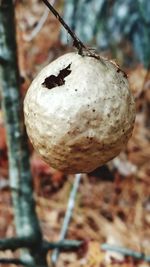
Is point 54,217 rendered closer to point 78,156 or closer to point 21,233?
point 21,233

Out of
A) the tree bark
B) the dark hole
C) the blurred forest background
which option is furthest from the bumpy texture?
the blurred forest background

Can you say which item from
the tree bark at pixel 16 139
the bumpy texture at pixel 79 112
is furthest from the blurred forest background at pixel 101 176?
the bumpy texture at pixel 79 112

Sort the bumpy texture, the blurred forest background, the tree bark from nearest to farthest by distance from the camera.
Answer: the bumpy texture, the tree bark, the blurred forest background

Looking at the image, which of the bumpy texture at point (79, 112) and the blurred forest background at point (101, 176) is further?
the blurred forest background at point (101, 176)

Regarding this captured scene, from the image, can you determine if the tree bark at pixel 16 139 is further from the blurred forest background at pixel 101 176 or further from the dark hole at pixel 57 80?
the blurred forest background at pixel 101 176

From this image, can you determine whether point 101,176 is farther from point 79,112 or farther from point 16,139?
point 79,112

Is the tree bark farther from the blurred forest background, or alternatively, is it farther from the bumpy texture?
the blurred forest background

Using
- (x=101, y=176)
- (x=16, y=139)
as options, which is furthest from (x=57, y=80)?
(x=101, y=176)

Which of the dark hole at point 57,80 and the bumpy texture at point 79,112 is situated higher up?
the dark hole at point 57,80
